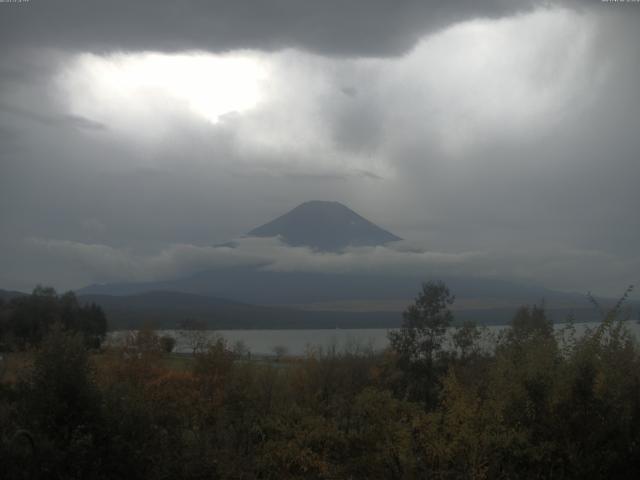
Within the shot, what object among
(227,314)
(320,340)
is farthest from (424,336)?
(227,314)

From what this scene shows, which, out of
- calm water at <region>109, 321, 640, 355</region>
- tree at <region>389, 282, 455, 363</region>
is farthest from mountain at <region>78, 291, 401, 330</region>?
tree at <region>389, 282, 455, 363</region>

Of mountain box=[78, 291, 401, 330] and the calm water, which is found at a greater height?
mountain box=[78, 291, 401, 330]

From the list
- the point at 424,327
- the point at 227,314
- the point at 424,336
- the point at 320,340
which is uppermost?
the point at 227,314

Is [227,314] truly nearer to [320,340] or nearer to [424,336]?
[320,340]

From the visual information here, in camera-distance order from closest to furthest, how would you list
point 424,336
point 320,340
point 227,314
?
1. point 424,336
2. point 320,340
3. point 227,314

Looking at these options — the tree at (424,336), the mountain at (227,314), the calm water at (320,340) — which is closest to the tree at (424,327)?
the tree at (424,336)

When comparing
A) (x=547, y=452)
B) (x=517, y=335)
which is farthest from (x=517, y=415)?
(x=517, y=335)

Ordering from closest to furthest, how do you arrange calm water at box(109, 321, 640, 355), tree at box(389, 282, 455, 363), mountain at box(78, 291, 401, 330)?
calm water at box(109, 321, 640, 355), tree at box(389, 282, 455, 363), mountain at box(78, 291, 401, 330)

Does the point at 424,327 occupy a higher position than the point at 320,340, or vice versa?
the point at 424,327

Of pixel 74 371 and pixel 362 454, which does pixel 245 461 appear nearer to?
pixel 362 454

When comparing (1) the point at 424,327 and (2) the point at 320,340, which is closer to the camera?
(1) the point at 424,327

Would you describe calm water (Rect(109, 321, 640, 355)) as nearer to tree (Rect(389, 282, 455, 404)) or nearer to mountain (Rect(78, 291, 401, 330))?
tree (Rect(389, 282, 455, 404))

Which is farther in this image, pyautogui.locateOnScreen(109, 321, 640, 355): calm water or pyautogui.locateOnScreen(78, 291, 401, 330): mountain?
pyautogui.locateOnScreen(78, 291, 401, 330): mountain

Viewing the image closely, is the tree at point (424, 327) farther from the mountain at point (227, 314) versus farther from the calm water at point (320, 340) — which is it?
the mountain at point (227, 314)
